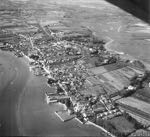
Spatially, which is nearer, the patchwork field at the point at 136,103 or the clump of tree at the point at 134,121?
the clump of tree at the point at 134,121

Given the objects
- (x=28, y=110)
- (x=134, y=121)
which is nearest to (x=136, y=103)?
(x=134, y=121)

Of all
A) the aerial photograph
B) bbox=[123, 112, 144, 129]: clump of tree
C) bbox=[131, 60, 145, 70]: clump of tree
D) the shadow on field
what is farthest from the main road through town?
the shadow on field

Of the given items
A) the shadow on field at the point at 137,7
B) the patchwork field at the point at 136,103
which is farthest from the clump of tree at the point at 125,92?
the shadow on field at the point at 137,7

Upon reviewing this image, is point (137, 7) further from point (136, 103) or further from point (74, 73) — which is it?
A: point (136, 103)

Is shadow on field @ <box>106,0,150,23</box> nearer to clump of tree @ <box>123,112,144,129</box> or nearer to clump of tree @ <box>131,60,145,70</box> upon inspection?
Result: clump of tree @ <box>131,60,145,70</box>

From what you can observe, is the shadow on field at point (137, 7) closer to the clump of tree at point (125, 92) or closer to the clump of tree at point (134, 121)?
the clump of tree at point (125, 92)

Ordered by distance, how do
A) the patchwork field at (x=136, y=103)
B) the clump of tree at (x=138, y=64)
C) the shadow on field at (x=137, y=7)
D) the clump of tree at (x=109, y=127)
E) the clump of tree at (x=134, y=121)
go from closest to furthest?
the clump of tree at (x=109, y=127) → the clump of tree at (x=134, y=121) → the patchwork field at (x=136, y=103) → the clump of tree at (x=138, y=64) → the shadow on field at (x=137, y=7)

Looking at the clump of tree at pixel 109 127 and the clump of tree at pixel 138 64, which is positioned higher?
the clump of tree at pixel 138 64

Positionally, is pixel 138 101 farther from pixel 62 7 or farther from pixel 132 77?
pixel 62 7
